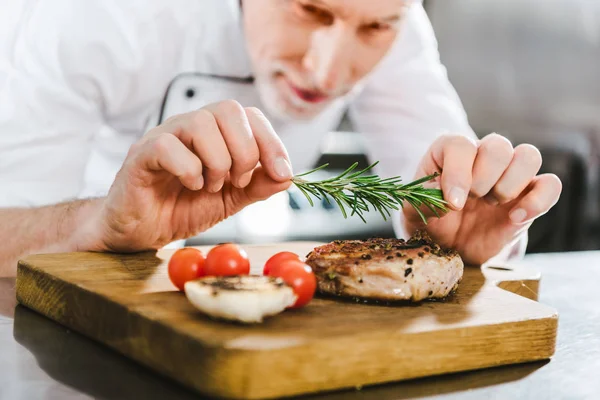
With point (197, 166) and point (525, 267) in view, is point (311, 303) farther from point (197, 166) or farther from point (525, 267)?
point (525, 267)

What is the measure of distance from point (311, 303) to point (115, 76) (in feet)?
4.44

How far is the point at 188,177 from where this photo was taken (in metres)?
1.10

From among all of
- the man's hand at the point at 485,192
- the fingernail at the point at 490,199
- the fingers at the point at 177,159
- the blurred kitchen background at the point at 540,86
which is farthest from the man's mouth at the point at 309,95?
the blurred kitchen background at the point at 540,86

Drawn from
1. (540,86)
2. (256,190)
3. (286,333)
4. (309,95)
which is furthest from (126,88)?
(540,86)

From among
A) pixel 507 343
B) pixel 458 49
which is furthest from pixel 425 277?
pixel 458 49

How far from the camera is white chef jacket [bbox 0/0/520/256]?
194 centimetres

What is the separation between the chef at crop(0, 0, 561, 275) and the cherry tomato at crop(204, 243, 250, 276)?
0.45 ft

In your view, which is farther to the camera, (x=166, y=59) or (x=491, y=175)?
(x=166, y=59)

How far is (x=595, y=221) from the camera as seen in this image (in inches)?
168

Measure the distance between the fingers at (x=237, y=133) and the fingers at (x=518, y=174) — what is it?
1.53ft

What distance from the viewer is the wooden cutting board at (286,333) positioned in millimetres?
741

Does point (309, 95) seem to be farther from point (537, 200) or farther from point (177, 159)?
point (177, 159)

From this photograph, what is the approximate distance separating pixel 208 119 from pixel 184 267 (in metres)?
0.24

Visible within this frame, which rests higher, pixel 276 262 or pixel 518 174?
pixel 518 174
